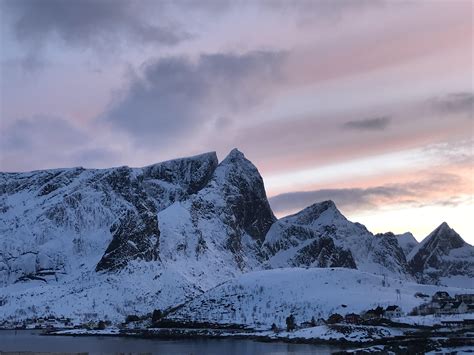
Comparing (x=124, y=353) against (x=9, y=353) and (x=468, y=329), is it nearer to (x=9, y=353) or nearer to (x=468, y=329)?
(x=9, y=353)

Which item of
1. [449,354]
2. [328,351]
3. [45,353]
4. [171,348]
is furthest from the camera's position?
[171,348]

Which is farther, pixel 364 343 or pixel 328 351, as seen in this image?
pixel 364 343

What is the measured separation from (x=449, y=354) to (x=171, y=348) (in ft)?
256

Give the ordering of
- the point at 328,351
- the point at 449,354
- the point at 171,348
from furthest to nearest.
Answer: the point at 171,348 → the point at 328,351 → the point at 449,354

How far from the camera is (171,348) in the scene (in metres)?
195

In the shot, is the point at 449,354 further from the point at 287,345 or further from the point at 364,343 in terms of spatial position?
the point at 287,345

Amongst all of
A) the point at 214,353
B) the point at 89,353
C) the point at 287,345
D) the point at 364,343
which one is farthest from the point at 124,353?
the point at 364,343

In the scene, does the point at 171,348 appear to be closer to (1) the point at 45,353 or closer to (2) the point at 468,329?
(1) the point at 45,353

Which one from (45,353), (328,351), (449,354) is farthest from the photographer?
(45,353)

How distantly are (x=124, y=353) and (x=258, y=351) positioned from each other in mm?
31701

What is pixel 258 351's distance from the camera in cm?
18038

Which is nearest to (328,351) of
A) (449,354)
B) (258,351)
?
(258,351)

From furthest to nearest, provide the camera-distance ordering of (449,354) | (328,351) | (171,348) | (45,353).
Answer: (171,348), (45,353), (328,351), (449,354)

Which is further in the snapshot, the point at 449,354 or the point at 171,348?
the point at 171,348
